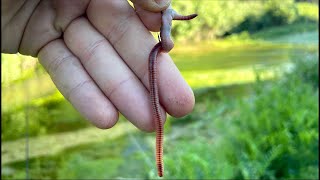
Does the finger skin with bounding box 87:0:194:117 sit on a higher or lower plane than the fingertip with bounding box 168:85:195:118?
higher

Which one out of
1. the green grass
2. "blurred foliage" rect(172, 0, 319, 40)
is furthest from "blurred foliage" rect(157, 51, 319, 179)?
"blurred foliage" rect(172, 0, 319, 40)

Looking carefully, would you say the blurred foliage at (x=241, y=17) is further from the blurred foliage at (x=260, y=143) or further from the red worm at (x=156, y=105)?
the red worm at (x=156, y=105)

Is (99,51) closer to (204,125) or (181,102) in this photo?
(181,102)

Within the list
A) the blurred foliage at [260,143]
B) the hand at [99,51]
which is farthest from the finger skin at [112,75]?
the blurred foliage at [260,143]

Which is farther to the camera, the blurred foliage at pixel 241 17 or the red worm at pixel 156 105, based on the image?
the blurred foliage at pixel 241 17

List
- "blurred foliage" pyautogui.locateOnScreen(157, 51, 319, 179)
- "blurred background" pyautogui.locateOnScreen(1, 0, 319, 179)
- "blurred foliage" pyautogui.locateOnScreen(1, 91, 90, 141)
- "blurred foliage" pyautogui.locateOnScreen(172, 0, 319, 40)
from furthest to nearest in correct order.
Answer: "blurred foliage" pyautogui.locateOnScreen(172, 0, 319, 40) < "blurred foliage" pyautogui.locateOnScreen(1, 91, 90, 141) < "blurred background" pyautogui.locateOnScreen(1, 0, 319, 179) < "blurred foliage" pyautogui.locateOnScreen(157, 51, 319, 179)

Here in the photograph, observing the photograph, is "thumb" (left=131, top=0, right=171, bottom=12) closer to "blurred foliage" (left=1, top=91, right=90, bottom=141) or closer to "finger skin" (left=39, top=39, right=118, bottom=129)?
"finger skin" (left=39, top=39, right=118, bottom=129)

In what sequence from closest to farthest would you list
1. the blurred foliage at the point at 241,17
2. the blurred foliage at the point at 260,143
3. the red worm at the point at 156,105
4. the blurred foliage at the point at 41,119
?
1. the red worm at the point at 156,105
2. the blurred foliage at the point at 260,143
3. the blurred foliage at the point at 41,119
4. the blurred foliage at the point at 241,17
